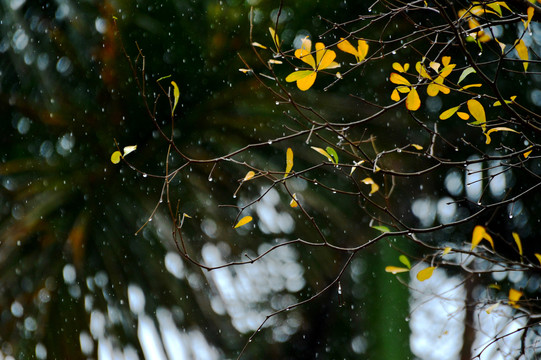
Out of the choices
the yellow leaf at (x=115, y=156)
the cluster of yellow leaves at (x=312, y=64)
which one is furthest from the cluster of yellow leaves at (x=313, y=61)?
the yellow leaf at (x=115, y=156)

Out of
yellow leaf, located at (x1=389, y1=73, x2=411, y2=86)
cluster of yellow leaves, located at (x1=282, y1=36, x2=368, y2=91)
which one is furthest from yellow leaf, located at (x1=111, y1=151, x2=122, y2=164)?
yellow leaf, located at (x1=389, y1=73, x2=411, y2=86)

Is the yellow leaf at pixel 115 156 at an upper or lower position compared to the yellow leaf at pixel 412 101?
lower

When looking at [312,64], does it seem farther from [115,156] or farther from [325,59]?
[115,156]

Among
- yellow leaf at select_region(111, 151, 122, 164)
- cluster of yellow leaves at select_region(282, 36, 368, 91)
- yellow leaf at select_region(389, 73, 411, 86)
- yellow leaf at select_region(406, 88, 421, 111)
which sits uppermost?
cluster of yellow leaves at select_region(282, 36, 368, 91)

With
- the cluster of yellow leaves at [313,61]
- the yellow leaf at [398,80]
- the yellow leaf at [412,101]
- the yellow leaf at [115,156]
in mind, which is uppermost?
the cluster of yellow leaves at [313,61]

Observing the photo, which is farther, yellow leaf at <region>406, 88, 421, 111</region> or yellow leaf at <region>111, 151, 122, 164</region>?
yellow leaf at <region>111, 151, 122, 164</region>

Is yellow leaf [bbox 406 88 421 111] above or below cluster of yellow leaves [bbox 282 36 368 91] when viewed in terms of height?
below

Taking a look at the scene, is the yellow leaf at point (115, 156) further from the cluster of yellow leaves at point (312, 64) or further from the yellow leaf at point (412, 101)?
the yellow leaf at point (412, 101)

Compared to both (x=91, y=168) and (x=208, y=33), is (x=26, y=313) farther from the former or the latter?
(x=208, y=33)

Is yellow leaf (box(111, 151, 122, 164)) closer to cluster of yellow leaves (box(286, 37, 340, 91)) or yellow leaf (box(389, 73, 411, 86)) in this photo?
cluster of yellow leaves (box(286, 37, 340, 91))

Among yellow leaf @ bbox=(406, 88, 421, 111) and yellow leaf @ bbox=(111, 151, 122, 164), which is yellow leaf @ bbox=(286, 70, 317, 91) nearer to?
yellow leaf @ bbox=(406, 88, 421, 111)

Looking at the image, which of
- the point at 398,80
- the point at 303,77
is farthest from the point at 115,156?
the point at 398,80

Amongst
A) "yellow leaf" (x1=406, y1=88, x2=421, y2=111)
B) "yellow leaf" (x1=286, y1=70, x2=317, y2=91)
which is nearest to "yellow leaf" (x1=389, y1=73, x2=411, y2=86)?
"yellow leaf" (x1=406, y1=88, x2=421, y2=111)

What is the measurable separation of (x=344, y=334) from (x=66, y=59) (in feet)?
4.99
